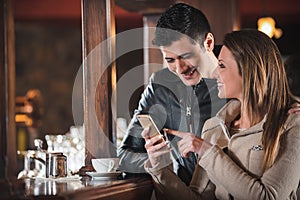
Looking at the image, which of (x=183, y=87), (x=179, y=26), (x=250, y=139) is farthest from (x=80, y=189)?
(x=179, y=26)

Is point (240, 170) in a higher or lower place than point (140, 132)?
lower

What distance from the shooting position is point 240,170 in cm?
277

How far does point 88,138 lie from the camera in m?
3.38

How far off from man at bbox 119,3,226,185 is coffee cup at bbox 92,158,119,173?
120 mm

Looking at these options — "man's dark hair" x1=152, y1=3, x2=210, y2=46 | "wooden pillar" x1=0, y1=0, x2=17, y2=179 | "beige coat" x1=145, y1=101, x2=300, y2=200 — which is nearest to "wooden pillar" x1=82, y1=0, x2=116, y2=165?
"man's dark hair" x1=152, y1=3, x2=210, y2=46

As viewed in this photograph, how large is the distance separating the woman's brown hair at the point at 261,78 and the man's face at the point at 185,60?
1.43 feet

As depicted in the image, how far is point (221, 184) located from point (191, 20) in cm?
90

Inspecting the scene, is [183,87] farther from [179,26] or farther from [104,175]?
[104,175]

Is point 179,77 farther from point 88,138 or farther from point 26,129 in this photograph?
point 26,129

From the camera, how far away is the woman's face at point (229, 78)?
2.87 metres

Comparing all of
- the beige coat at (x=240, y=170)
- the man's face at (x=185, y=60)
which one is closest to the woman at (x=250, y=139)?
the beige coat at (x=240, y=170)

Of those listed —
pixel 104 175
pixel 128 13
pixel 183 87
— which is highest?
pixel 128 13

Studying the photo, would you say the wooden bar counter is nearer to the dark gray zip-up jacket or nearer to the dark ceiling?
the dark gray zip-up jacket

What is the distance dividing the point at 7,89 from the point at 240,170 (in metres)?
0.97
